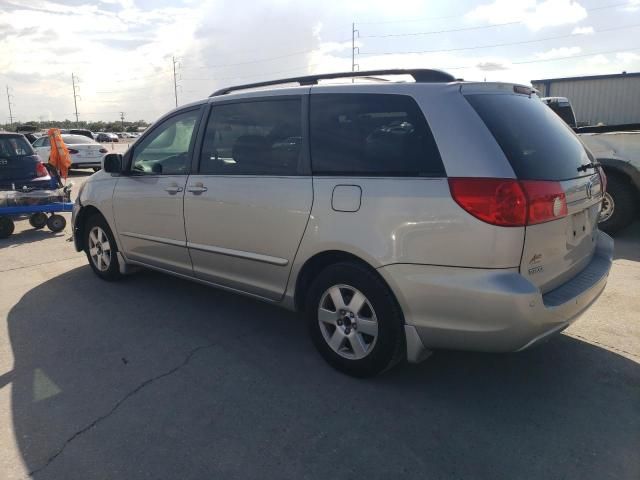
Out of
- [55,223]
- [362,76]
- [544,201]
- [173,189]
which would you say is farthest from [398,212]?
[55,223]

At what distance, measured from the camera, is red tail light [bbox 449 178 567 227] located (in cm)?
263

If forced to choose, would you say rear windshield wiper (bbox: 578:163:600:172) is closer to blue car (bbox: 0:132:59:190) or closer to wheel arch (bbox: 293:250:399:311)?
wheel arch (bbox: 293:250:399:311)

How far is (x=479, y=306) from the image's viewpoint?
2699 mm

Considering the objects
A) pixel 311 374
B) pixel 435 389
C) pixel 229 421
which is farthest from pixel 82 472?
pixel 435 389

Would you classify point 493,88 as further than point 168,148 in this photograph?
No

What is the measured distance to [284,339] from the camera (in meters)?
3.95

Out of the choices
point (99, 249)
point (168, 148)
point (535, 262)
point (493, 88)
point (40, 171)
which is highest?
point (493, 88)

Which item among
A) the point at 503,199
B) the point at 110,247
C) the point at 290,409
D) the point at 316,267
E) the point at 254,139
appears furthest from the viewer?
the point at 110,247

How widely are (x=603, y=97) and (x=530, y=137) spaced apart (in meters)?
25.2

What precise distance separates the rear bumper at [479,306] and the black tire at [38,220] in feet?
23.6

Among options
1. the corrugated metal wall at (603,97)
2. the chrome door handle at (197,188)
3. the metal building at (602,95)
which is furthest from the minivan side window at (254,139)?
the corrugated metal wall at (603,97)

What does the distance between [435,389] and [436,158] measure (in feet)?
4.63

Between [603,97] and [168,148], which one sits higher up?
[603,97]

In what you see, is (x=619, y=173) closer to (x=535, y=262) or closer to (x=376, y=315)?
(x=535, y=262)
